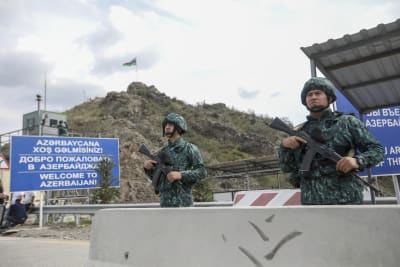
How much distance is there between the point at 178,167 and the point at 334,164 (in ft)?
5.80

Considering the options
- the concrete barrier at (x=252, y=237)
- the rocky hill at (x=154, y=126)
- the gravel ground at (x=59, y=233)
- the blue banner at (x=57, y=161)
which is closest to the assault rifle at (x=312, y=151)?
the concrete barrier at (x=252, y=237)

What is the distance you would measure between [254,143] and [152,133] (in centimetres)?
1539

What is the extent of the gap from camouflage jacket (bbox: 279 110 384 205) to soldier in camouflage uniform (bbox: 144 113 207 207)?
1.40 m

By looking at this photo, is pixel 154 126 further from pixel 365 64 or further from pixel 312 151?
pixel 312 151

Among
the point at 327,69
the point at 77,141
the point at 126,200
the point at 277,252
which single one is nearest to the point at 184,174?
the point at 277,252

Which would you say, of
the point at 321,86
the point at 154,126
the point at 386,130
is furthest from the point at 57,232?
the point at 154,126

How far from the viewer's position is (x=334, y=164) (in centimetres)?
244

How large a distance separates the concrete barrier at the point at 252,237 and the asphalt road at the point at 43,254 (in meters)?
2.03

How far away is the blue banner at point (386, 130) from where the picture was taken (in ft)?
19.7

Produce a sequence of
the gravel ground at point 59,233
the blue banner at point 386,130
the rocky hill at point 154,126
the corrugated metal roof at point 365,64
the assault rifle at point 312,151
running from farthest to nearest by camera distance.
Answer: the rocky hill at point 154,126, the gravel ground at point 59,233, the blue banner at point 386,130, the corrugated metal roof at point 365,64, the assault rifle at point 312,151

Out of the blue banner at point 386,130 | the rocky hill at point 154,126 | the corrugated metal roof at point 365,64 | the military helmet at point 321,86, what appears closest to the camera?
the military helmet at point 321,86

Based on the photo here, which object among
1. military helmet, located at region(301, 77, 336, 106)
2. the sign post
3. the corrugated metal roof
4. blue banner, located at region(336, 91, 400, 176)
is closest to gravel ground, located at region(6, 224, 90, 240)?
the sign post

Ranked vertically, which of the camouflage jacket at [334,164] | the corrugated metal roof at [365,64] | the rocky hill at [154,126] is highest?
the rocky hill at [154,126]

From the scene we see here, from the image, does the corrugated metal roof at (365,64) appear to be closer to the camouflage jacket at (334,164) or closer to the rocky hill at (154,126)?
the camouflage jacket at (334,164)
